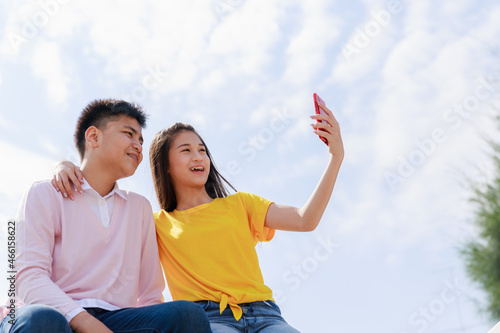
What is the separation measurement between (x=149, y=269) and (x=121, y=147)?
0.72 metres

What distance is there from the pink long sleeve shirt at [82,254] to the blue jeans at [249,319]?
1.14ft

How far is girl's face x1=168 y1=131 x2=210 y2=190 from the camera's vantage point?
3.31 metres

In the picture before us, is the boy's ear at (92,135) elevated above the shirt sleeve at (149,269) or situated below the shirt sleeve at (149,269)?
above

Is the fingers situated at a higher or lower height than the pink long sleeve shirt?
higher

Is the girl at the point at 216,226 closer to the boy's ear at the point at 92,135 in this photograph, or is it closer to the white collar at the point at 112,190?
the white collar at the point at 112,190

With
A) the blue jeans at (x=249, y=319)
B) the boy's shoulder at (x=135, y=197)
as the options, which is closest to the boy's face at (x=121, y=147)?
the boy's shoulder at (x=135, y=197)

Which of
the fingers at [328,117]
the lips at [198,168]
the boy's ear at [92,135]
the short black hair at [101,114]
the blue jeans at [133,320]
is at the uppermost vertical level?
the short black hair at [101,114]

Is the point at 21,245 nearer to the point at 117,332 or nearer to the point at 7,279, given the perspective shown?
the point at 7,279

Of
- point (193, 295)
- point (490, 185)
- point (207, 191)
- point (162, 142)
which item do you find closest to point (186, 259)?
point (193, 295)

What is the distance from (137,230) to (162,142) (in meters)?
0.76

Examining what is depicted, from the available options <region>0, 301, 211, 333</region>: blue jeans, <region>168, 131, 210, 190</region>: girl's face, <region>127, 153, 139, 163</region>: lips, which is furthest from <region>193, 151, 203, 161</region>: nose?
<region>0, 301, 211, 333</region>: blue jeans

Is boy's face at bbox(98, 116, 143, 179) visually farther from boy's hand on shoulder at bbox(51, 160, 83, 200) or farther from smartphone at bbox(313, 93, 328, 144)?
smartphone at bbox(313, 93, 328, 144)

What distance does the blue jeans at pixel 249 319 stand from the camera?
267cm

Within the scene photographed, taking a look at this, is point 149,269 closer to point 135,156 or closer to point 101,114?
point 135,156
